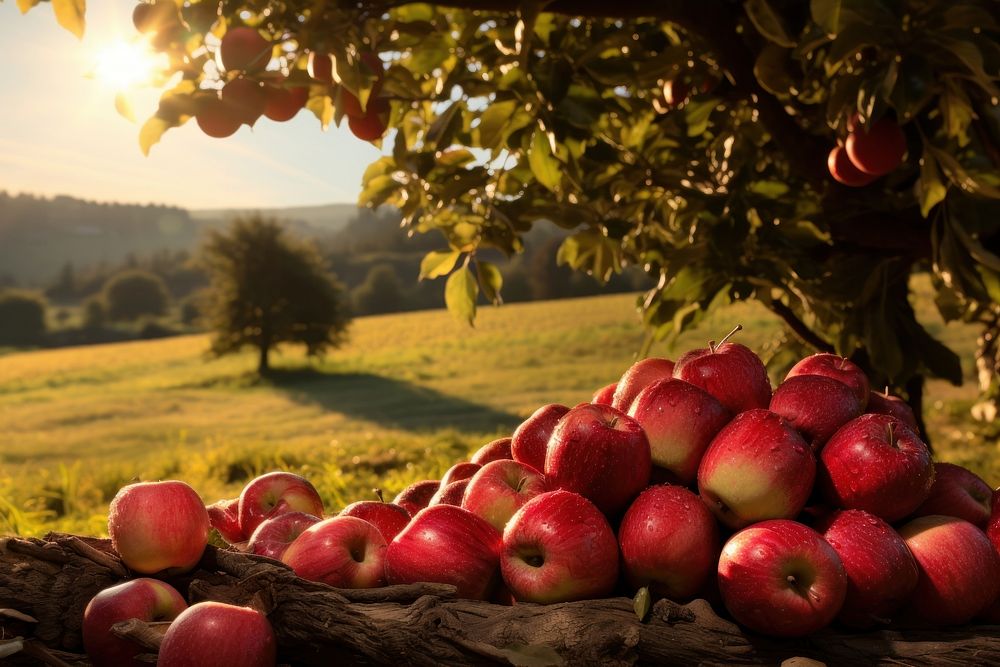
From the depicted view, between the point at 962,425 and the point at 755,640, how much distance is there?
7574 mm

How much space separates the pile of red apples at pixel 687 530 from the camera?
1.45 meters

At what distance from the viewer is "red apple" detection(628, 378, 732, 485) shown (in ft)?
5.41

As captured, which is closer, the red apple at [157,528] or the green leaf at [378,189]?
the red apple at [157,528]

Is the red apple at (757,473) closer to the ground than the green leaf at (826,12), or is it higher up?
closer to the ground

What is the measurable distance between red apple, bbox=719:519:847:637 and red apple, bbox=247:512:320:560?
0.87m

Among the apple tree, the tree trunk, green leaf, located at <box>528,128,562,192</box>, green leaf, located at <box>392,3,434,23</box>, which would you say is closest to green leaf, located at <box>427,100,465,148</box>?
the apple tree

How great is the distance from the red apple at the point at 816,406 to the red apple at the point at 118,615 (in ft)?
3.96

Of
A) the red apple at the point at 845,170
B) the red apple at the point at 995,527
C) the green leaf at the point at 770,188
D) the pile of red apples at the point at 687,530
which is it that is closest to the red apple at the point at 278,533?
the pile of red apples at the point at 687,530

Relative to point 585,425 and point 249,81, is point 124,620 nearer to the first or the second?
point 585,425

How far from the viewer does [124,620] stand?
153cm

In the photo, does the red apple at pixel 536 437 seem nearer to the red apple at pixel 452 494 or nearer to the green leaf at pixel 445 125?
the red apple at pixel 452 494

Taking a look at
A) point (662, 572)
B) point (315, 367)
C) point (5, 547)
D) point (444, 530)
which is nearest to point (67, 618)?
point (5, 547)

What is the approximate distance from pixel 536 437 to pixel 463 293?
4.26 feet

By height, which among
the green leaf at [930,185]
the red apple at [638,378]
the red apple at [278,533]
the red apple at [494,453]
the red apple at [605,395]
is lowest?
the red apple at [278,533]
